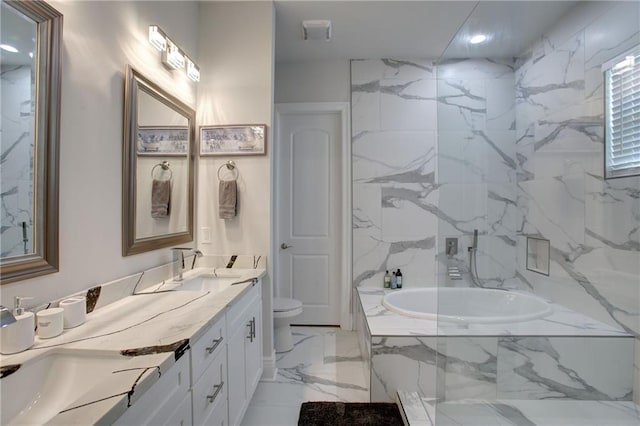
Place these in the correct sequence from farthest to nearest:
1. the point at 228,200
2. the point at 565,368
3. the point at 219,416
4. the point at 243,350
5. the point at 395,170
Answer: the point at 395,170
the point at 228,200
the point at 565,368
the point at 243,350
the point at 219,416

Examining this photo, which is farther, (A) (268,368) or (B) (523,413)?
(A) (268,368)

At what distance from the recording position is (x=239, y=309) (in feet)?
5.06

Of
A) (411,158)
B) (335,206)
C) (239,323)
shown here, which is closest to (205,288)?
(239,323)

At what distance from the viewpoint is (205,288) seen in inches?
74.6

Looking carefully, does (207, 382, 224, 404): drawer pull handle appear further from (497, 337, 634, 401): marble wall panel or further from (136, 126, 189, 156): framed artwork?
(497, 337, 634, 401): marble wall panel

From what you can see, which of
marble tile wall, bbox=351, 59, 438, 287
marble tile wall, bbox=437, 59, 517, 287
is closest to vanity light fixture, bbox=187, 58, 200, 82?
marble tile wall, bbox=351, 59, 438, 287

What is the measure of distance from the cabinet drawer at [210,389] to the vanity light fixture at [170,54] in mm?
1669

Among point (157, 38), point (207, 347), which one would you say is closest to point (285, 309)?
point (207, 347)

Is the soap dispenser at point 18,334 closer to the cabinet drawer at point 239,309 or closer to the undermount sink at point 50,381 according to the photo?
the undermount sink at point 50,381

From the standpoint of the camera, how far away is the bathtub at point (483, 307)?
1958 mm

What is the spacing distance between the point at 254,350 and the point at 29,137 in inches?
59.3

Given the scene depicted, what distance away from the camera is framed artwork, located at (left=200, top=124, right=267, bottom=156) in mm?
2162

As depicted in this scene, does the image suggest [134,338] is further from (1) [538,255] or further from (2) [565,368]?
(1) [538,255]

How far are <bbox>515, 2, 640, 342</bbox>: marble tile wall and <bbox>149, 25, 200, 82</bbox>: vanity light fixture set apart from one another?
7.71ft
